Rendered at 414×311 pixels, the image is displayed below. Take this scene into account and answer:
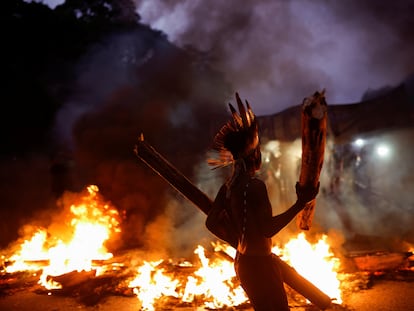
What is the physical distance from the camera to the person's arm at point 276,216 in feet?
9.82

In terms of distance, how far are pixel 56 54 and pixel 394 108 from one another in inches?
649

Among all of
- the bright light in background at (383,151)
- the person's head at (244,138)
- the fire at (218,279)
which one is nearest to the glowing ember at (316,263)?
the fire at (218,279)

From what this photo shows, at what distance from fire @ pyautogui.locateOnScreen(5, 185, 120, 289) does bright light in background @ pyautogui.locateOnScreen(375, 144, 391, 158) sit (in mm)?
12159

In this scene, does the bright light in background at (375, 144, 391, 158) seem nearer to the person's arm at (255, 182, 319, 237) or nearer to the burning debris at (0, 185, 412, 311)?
the burning debris at (0, 185, 412, 311)

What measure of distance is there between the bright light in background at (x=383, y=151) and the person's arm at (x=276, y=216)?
45.9ft

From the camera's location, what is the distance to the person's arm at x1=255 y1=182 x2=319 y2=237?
9.82 feet

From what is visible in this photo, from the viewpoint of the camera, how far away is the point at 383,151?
15.2m

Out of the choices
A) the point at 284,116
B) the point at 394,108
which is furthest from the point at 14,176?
the point at 394,108

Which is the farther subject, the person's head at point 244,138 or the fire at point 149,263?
the fire at point 149,263

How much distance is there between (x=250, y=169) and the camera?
10.9ft

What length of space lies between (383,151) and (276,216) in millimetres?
14399

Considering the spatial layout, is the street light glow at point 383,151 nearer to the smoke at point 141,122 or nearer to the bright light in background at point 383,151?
the bright light in background at point 383,151

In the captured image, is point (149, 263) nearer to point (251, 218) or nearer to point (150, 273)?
point (150, 273)

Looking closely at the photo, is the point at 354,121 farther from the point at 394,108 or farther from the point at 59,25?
the point at 59,25
